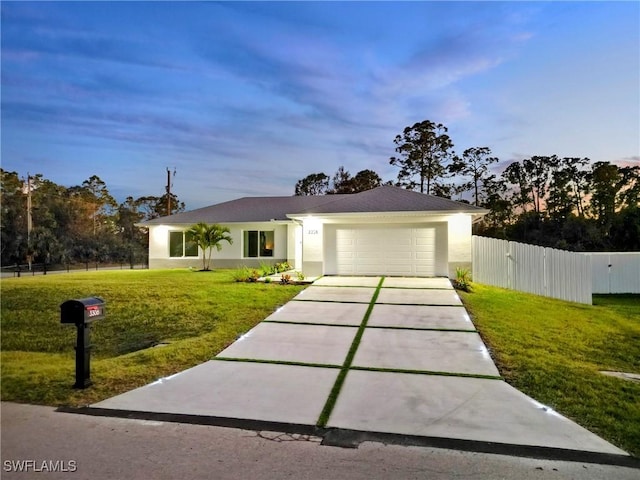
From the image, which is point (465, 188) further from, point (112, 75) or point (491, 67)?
point (112, 75)

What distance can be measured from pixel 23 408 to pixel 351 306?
6835mm

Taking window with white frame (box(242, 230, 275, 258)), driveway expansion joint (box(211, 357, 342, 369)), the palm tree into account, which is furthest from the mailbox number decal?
window with white frame (box(242, 230, 275, 258))

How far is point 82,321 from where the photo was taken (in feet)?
15.2

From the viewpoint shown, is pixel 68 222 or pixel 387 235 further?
pixel 68 222

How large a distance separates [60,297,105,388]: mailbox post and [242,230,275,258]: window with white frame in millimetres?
15461

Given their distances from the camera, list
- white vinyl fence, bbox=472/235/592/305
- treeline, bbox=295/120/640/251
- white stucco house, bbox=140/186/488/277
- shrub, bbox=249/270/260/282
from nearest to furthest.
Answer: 1. white vinyl fence, bbox=472/235/592/305
2. shrub, bbox=249/270/260/282
3. white stucco house, bbox=140/186/488/277
4. treeline, bbox=295/120/640/251

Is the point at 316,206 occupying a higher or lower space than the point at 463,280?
higher

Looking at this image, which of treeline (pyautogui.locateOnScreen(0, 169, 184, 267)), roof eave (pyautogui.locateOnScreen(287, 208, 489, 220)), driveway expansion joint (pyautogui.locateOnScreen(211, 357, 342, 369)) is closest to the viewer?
driveway expansion joint (pyautogui.locateOnScreen(211, 357, 342, 369))

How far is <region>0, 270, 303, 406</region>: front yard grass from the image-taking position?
5000 millimetres

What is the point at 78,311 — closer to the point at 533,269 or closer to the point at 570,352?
the point at 570,352

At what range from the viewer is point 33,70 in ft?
32.3

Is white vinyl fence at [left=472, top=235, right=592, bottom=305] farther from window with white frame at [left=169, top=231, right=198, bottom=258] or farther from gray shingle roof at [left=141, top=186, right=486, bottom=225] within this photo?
window with white frame at [left=169, top=231, right=198, bottom=258]

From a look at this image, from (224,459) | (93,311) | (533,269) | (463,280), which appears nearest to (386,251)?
(463,280)

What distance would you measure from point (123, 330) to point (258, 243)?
39.5 feet
